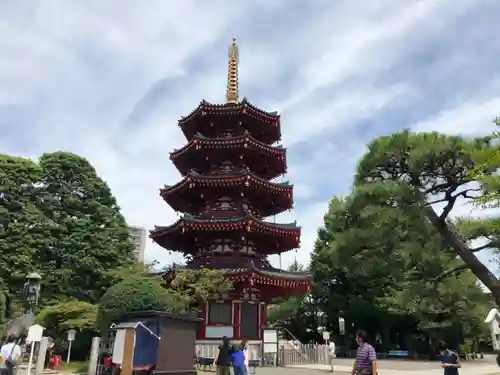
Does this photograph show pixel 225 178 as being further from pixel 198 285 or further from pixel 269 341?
pixel 269 341

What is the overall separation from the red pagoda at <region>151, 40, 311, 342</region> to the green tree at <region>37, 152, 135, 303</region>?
6707 mm

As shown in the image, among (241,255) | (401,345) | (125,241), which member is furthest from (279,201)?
(401,345)

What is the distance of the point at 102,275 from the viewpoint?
99.9 feet

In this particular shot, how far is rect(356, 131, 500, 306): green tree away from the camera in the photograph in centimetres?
1554

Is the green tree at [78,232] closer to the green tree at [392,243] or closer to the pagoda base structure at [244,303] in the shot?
the pagoda base structure at [244,303]

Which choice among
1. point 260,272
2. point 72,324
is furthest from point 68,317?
point 260,272

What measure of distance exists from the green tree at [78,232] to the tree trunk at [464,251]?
2043 centimetres

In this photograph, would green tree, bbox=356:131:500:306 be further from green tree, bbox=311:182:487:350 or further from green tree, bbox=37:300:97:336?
green tree, bbox=37:300:97:336

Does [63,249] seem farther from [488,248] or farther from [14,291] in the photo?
[488,248]

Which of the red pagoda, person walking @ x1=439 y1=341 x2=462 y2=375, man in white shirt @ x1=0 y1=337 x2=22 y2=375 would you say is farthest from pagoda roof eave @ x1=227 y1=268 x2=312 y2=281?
man in white shirt @ x1=0 y1=337 x2=22 y2=375

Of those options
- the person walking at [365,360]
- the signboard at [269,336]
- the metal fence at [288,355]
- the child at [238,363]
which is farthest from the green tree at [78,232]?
the person walking at [365,360]

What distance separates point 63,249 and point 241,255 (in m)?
13.5

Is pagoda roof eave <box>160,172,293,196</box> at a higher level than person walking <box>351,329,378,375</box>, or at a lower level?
higher

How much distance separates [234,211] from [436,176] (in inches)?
468
